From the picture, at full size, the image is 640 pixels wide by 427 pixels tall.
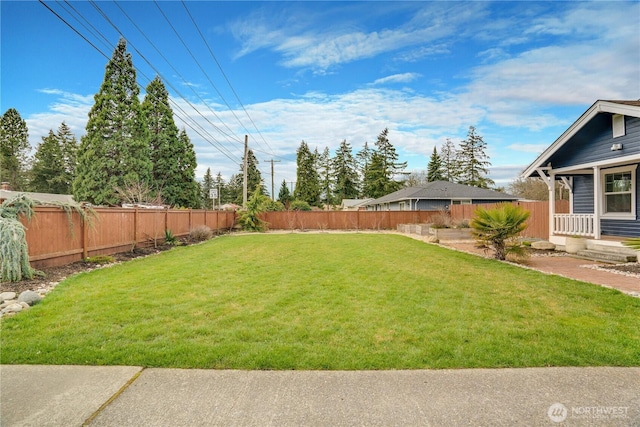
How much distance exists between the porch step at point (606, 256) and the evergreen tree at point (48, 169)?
46419mm

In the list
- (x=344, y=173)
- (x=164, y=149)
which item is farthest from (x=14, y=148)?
(x=344, y=173)

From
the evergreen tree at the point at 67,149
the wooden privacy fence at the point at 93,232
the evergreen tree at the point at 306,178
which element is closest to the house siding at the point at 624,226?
the wooden privacy fence at the point at 93,232

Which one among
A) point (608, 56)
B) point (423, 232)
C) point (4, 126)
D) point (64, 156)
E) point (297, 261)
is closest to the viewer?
point (297, 261)

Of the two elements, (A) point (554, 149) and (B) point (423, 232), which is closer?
(A) point (554, 149)

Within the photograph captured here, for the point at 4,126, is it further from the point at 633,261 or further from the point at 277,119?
the point at 633,261

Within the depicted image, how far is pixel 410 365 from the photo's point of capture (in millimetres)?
3031

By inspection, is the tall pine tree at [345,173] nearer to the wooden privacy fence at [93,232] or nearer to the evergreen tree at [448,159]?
the evergreen tree at [448,159]

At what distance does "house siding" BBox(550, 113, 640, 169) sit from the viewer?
8867 millimetres

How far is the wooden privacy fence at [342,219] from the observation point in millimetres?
25156

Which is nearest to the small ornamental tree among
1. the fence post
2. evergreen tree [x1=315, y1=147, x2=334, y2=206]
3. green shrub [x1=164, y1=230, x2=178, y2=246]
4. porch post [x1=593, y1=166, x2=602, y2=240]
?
porch post [x1=593, y1=166, x2=602, y2=240]

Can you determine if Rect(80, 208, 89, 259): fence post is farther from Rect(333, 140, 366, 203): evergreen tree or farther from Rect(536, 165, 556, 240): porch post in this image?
Rect(333, 140, 366, 203): evergreen tree

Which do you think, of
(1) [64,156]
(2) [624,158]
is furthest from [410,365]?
(1) [64,156]

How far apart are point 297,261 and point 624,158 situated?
9.42 metres

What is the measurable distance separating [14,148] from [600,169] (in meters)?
50.1
